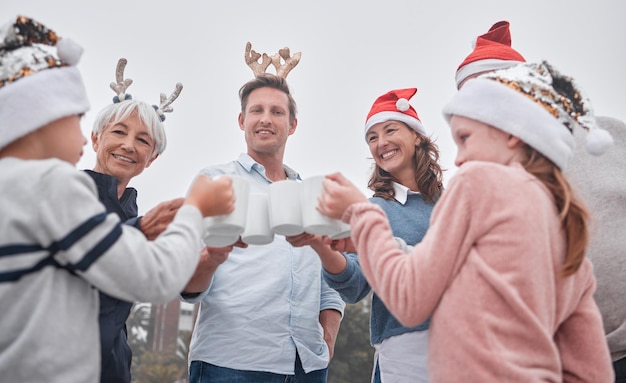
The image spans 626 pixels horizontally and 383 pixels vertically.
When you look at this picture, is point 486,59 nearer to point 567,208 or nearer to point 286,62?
point 567,208

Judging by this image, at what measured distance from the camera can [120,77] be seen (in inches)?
151

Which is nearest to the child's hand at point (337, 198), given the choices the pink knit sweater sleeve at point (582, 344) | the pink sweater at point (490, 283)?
the pink sweater at point (490, 283)

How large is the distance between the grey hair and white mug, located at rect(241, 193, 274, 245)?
134 cm

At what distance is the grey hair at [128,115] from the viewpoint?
129 inches

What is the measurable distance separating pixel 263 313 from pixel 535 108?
180 cm

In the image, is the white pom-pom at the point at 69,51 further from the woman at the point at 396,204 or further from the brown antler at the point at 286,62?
the brown antler at the point at 286,62

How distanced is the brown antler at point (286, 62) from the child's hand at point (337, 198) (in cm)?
236

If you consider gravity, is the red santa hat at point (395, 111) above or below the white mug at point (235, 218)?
above

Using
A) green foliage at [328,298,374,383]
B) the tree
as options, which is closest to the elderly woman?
green foliage at [328,298,374,383]

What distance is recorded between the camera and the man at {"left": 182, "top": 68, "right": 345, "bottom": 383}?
115 inches

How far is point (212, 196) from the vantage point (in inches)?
77.8

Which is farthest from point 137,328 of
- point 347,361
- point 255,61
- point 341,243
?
point 341,243

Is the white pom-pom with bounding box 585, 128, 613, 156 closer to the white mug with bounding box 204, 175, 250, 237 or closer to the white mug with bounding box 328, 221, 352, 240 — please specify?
the white mug with bounding box 328, 221, 352, 240

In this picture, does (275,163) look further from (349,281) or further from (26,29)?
(26,29)
